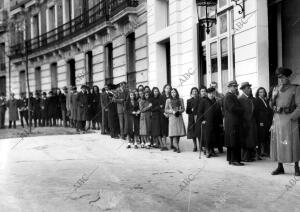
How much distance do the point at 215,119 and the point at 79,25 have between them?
16.2 m

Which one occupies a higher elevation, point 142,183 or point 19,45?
point 19,45

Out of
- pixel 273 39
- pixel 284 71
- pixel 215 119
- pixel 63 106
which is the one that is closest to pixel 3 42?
pixel 63 106

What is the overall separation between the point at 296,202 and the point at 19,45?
29.8 metres

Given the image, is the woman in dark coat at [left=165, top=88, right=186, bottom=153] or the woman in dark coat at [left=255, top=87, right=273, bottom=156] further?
the woman in dark coat at [left=165, top=88, right=186, bottom=153]

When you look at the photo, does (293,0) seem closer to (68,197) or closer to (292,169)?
(292,169)

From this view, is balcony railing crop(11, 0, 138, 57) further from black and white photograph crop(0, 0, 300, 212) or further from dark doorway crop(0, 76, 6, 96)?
dark doorway crop(0, 76, 6, 96)

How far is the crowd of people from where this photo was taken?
7.72 m

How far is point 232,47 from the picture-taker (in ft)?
42.5

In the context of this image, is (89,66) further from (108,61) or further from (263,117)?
(263,117)

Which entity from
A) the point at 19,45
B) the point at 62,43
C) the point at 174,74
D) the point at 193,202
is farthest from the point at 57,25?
the point at 193,202

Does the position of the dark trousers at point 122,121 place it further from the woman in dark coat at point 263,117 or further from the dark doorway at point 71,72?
the dark doorway at point 71,72

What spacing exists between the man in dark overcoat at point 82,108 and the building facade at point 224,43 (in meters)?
2.42

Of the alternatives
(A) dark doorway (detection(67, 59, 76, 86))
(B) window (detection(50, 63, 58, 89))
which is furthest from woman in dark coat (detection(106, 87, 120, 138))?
(B) window (detection(50, 63, 58, 89))

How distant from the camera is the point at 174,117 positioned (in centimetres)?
1136
